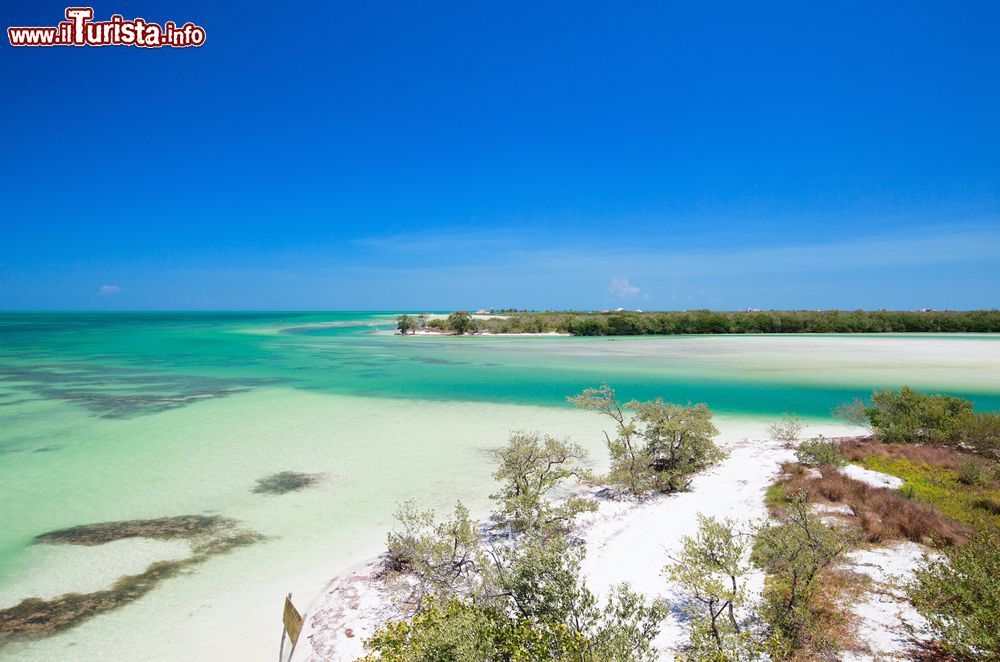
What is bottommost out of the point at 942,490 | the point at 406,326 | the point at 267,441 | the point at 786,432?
Result: the point at 267,441

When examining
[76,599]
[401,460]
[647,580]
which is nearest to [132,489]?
[76,599]

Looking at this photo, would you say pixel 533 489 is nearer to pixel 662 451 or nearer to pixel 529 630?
pixel 662 451

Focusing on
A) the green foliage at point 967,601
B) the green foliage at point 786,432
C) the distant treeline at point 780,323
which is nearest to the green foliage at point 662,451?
the green foliage at point 786,432

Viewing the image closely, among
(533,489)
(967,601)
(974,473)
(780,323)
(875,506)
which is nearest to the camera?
(967,601)

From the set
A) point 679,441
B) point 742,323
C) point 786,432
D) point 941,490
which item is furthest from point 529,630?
point 742,323

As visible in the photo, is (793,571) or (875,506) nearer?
(793,571)

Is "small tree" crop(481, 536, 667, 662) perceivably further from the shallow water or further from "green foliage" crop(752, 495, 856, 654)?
the shallow water

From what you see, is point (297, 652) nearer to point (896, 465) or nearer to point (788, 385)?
point (896, 465)
